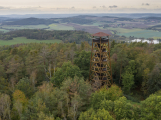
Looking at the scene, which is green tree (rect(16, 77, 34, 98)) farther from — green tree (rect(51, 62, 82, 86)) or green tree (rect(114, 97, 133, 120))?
green tree (rect(114, 97, 133, 120))

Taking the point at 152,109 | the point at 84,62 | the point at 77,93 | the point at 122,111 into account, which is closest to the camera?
the point at 152,109

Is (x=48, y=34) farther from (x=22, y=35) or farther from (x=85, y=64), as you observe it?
(x=85, y=64)

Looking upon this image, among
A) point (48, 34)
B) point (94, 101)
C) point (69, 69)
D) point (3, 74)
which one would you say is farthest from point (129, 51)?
point (48, 34)

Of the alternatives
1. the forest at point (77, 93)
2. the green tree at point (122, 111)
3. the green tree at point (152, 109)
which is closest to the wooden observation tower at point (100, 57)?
the forest at point (77, 93)

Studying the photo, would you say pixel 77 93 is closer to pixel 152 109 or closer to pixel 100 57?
pixel 100 57

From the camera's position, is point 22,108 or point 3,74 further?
point 3,74

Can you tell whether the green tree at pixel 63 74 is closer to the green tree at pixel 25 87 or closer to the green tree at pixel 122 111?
the green tree at pixel 25 87

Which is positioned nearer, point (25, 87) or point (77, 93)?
point (77, 93)

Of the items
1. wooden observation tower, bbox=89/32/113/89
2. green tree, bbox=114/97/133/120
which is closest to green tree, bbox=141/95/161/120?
green tree, bbox=114/97/133/120

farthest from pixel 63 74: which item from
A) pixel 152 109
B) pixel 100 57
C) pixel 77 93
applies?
pixel 152 109
